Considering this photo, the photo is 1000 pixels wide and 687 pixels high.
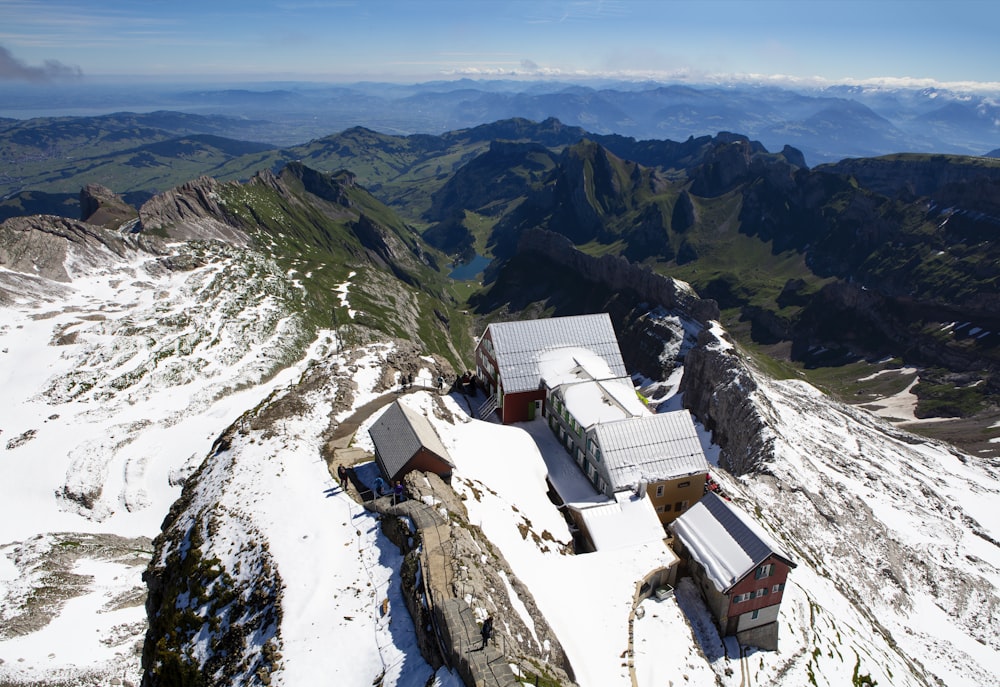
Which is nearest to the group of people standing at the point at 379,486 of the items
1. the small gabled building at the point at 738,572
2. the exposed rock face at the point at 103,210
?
the small gabled building at the point at 738,572

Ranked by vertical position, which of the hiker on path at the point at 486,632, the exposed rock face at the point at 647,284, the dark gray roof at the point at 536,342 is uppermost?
the hiker on path at the point at 486,632

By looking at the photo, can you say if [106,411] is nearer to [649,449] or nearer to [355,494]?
[355,494]

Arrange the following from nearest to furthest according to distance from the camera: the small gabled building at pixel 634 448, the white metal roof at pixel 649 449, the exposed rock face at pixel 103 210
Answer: the white metal roof at pixel 649 449
the small gabled building at pixel 634 448
the exposed rock face at pixel 103 210

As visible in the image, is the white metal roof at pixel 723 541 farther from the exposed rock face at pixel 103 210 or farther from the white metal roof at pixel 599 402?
the exposed rock face at pixel 103 210

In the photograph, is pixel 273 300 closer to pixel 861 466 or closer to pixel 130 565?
pixel 130 565

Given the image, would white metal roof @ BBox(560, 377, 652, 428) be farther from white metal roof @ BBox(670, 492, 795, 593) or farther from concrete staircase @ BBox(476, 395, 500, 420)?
white metal roof @ BBox(670, 492, 795, 593)

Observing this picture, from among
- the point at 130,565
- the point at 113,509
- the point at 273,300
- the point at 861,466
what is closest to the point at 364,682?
the point at 130,565

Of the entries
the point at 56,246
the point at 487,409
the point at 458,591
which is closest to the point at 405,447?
the point at 458,591
